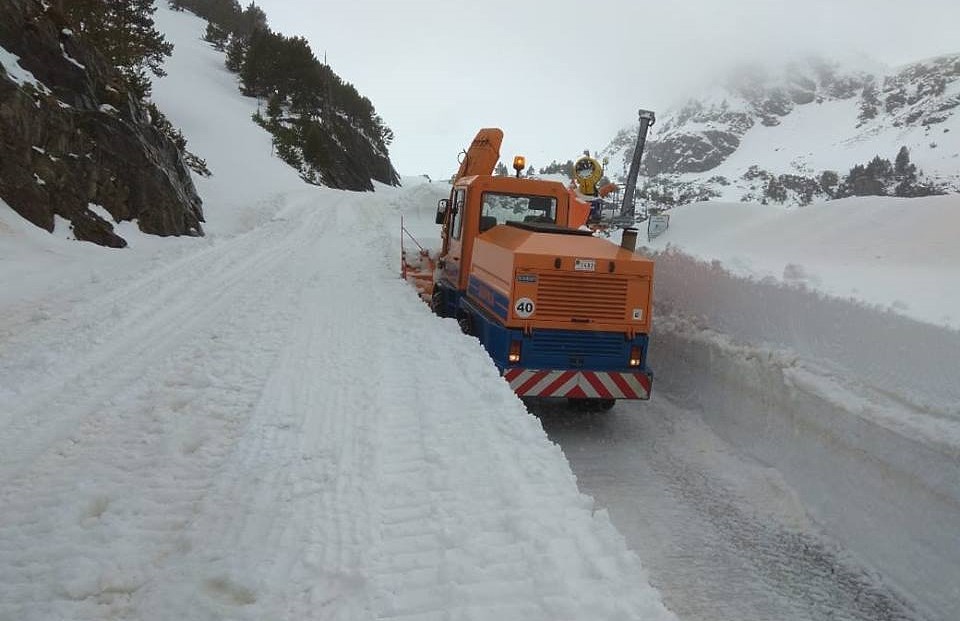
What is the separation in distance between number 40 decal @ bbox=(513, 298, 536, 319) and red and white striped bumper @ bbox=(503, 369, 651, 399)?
0.59 meters

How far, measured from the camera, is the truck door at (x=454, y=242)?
29.9 ft

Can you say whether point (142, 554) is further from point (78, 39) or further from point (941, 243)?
point (78, 39)

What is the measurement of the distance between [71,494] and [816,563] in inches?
194

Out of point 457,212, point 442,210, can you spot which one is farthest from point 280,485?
point 442,210

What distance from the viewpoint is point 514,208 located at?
29.3ft

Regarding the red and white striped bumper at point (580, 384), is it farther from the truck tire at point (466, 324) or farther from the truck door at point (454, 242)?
the truck door at point (454, 242)

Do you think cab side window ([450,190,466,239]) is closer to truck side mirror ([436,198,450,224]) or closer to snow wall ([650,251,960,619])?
truck side mirror ([436,198,450,224])

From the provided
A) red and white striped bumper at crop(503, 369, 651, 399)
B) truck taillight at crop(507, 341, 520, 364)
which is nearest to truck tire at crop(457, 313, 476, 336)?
truck taillight at crop(507, 341, 520, 364)

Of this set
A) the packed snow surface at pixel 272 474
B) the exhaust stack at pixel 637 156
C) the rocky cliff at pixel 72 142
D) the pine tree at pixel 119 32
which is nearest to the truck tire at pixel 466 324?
the packed snow surface at pixel 272 474

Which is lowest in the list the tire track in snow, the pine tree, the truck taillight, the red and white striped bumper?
the tire track in snow

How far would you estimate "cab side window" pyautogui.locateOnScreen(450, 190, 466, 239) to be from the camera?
9.17 meters

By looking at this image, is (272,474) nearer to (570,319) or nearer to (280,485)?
(280,485)

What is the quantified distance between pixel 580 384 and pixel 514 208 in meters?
3.17

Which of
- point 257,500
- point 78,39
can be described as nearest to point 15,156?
point 78,39
